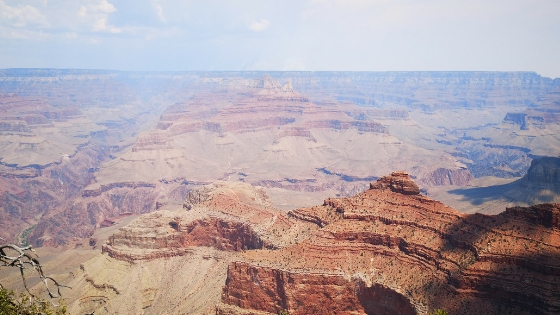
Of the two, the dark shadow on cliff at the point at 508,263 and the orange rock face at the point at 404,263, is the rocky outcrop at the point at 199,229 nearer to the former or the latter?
the orange rock face at the point at 404,263

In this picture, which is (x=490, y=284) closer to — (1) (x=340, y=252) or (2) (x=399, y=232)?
(2) (x=399, y=232)

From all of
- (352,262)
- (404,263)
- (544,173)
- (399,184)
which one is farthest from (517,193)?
(352,262)

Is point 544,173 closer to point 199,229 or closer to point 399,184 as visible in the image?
point 399,184

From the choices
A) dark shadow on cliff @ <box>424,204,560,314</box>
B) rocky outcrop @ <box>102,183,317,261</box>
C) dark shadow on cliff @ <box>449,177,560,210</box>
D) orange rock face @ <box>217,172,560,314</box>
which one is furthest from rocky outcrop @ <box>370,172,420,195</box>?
dark shadow on cliff @ <box>449,177,560,210</box>

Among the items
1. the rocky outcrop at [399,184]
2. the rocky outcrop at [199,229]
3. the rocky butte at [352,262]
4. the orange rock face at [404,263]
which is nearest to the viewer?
the orange rock face at [404,263]

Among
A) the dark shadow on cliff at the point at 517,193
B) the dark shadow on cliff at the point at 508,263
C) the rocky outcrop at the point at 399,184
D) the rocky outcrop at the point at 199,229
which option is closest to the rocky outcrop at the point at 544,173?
the dark shadow on cliff at the point at 517,193

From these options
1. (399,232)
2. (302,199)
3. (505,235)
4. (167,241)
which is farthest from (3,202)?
(505,235)

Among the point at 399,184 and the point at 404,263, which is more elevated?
the point at 399,184
